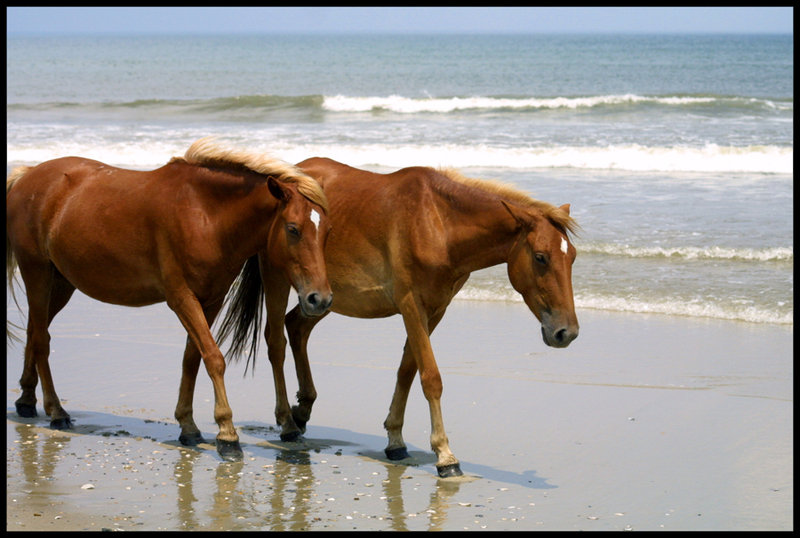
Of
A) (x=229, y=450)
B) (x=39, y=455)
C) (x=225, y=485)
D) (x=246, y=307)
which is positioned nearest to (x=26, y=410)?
(x=39, y=455)

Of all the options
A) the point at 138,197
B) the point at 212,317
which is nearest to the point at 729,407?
the point at 212,317

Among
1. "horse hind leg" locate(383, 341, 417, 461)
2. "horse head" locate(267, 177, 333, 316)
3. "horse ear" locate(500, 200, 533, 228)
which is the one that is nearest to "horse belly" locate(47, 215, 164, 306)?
"horse head" locate(267, 177, 333, 316)

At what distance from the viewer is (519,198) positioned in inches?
202

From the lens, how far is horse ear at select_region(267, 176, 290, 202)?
16.4ft

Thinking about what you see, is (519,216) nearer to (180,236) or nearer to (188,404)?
(180,236)

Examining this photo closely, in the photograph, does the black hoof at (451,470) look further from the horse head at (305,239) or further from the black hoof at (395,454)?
the horse head at (305,239)

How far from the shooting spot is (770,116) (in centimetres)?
2691

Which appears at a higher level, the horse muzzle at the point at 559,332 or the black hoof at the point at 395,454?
the horse muzzle at the point at 559,332

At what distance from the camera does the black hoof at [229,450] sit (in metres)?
5.25

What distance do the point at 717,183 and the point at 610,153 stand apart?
12.6ft

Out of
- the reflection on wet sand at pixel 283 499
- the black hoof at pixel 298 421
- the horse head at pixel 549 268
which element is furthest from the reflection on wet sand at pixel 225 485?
the horse head at pixel 549 268

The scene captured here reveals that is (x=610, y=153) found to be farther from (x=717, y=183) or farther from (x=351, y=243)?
(x=351, y=243)

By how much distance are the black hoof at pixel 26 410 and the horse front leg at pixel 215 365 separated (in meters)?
1.43

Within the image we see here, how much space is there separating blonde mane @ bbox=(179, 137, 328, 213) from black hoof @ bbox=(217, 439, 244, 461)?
53.5 inches
